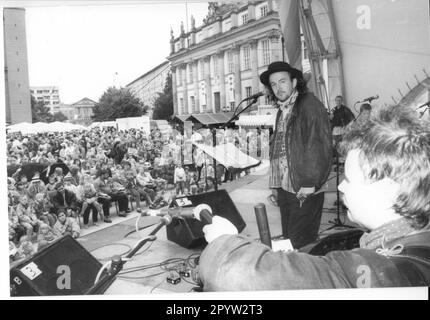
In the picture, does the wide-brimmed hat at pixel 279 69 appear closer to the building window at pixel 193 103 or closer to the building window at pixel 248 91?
the building window at pixel 248 91

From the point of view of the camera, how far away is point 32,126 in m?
1.96

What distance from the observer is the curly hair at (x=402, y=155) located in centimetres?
79

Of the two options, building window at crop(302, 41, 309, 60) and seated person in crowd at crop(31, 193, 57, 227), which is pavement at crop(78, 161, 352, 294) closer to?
seated person in crowd at crop(31, 193, 57, 227)

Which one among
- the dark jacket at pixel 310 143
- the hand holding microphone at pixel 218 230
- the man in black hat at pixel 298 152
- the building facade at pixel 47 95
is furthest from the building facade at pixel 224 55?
the hand holding microphone at pixel 218 230

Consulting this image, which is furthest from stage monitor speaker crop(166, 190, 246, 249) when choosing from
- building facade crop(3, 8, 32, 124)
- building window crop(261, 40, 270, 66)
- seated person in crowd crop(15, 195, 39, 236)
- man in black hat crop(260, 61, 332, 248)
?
building facade crop(3, 8, 32, 124)

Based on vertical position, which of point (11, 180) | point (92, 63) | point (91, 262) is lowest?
point (91, 262)

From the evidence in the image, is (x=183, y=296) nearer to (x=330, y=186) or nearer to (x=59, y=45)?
(x=330, y=186)

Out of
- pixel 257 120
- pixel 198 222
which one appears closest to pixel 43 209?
pixel 198 222

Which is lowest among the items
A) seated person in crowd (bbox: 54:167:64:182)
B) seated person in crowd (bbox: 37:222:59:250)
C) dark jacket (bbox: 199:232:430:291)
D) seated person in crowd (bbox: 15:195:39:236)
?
seated person in crowd (bbox: 37:222:59:250)

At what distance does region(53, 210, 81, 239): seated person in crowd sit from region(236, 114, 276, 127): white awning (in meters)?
1.18

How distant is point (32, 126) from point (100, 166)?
0.45m

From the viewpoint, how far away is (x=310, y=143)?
1.98m

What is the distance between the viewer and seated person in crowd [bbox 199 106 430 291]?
2.25 ft

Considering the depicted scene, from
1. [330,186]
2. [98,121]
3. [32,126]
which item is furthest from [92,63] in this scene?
[330,186]
